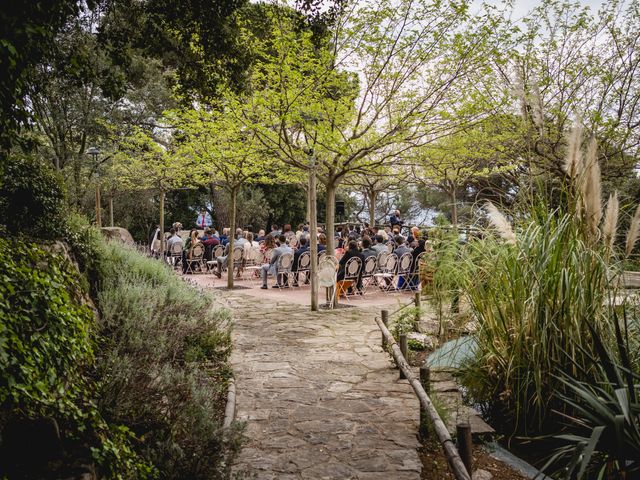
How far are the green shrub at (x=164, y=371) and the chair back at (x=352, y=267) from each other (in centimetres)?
499

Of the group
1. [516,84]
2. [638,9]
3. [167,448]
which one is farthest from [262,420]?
[638,9]

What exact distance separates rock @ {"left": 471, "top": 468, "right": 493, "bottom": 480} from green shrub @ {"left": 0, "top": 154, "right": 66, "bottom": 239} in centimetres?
428

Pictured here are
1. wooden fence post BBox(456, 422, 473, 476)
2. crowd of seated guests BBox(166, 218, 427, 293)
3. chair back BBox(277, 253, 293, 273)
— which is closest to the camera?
wooden fence post BBox(456, 422, 473, 476)

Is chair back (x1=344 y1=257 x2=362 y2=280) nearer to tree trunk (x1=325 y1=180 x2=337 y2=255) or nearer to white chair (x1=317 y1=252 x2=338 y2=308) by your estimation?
tree trunk (x1=325 y1=180 x2=337 y2=255)

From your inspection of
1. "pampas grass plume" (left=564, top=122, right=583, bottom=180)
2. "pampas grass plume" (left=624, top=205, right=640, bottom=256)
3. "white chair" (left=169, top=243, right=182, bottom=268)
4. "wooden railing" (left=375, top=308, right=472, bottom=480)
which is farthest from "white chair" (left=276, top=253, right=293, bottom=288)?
"pampas grass plume" (left=624, top=205, right=640, bottom=256)

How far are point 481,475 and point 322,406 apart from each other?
5.31 ft

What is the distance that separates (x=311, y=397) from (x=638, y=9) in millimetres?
10656

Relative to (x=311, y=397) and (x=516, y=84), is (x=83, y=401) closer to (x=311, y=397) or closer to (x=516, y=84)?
(x=311, y=397)

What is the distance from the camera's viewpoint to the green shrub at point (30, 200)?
4.46 meters

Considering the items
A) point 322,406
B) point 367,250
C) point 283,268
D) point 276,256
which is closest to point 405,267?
point 367,250

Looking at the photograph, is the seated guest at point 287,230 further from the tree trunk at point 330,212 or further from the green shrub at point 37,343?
the green shrub at point 37,343

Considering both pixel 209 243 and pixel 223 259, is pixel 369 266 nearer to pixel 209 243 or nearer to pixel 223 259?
pixel 223 259

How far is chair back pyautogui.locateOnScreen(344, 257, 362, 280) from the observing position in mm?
10859

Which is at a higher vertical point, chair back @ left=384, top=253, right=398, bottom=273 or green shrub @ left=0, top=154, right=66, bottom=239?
green shrub @ left=0, top=154, right=66, bottom=239
